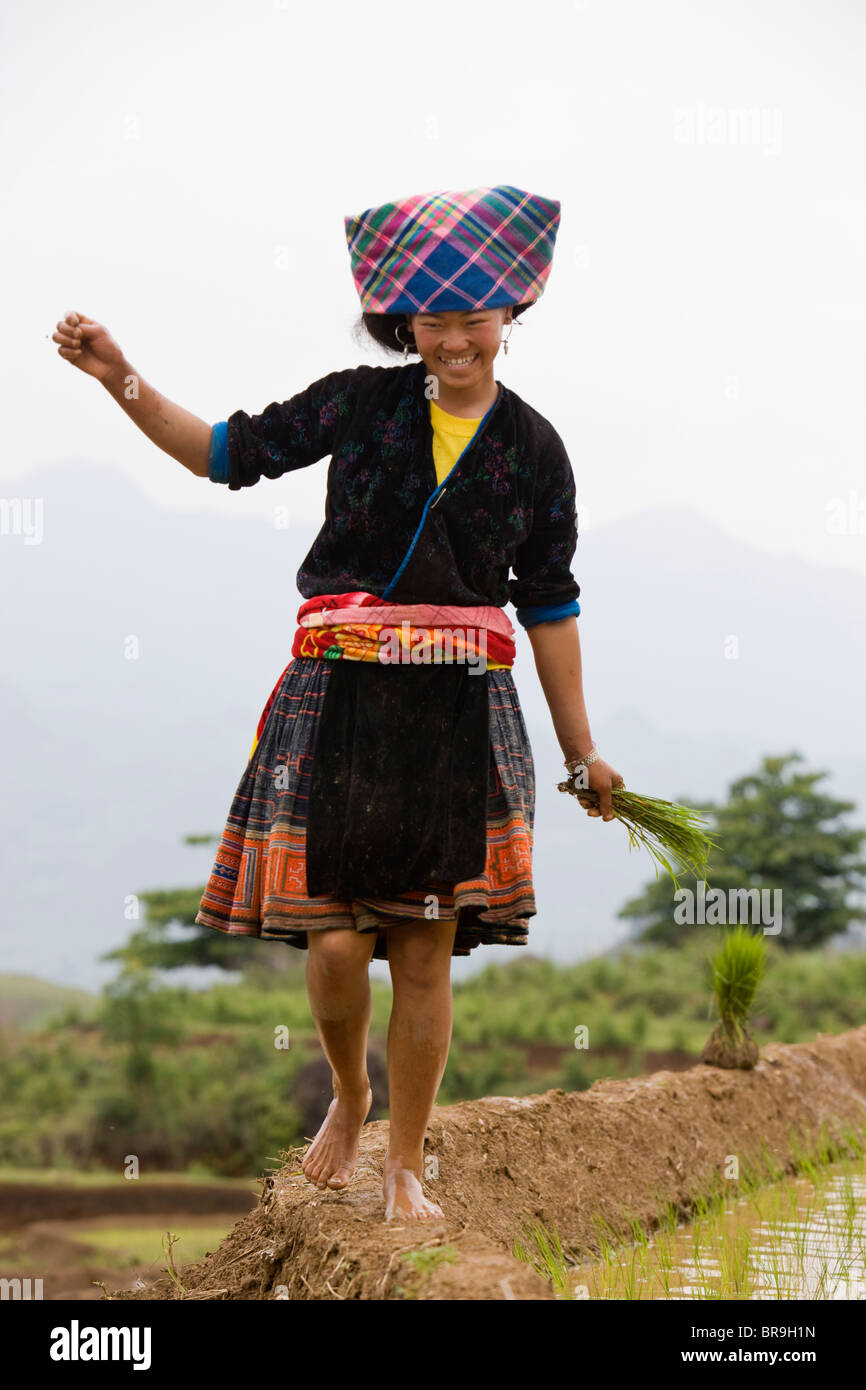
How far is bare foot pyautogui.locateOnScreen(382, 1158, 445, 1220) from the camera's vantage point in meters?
2.60

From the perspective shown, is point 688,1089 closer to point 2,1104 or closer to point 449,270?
point 449,270

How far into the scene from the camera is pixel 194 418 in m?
2.62

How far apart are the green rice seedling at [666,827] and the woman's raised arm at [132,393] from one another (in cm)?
108

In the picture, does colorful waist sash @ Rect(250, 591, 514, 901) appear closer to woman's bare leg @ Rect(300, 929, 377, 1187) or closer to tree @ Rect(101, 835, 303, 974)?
woman's bare leg @ Rect(300, 929, 377, 1187)

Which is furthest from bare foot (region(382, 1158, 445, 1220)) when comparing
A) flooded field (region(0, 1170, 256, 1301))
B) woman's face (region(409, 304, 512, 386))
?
flooded field (region(0, 1170, 256, 1301))

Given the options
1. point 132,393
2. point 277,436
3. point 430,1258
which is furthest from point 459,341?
point 430,1258

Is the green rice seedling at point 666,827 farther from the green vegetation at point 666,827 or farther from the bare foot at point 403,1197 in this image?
the bare foot at point 403,1197

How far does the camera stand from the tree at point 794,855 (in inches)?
580

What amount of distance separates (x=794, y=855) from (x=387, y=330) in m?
12.9

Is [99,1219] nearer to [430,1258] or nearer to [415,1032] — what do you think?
[415,1032]

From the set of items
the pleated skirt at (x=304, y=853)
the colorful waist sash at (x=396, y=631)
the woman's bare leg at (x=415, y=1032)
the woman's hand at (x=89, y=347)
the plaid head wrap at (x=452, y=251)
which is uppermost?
the plaid head wrap at (x=452, y=251)

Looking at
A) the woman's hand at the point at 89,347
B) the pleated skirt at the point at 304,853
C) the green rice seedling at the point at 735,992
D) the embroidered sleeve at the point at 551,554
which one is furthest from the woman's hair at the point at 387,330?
the green rice seedling at the point at 735,992

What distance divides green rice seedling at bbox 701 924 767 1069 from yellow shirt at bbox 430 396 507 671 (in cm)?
311
